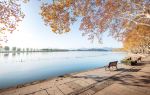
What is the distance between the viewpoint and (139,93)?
9039 millimetres

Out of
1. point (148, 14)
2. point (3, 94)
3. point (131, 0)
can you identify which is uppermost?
point (131, 0)

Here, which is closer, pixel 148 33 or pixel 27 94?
pixel 27 94

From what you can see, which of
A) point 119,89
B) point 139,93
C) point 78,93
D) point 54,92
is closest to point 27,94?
point 54,92

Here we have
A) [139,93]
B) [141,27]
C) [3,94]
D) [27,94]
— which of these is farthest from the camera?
[141,27]

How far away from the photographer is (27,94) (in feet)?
31.8

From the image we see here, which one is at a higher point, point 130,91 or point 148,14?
point 148,14

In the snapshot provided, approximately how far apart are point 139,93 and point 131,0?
22.1ft

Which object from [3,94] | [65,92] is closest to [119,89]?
[65,92]

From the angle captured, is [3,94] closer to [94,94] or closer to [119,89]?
[94,94]

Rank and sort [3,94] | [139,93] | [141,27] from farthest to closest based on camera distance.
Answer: [141,27] → [3,94] → [139,93]

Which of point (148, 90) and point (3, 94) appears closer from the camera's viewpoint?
point (148, 90)

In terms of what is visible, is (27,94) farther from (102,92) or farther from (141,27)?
(141,27)

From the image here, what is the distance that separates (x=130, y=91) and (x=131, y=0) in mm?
6670

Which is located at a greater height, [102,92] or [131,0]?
[131,0]
